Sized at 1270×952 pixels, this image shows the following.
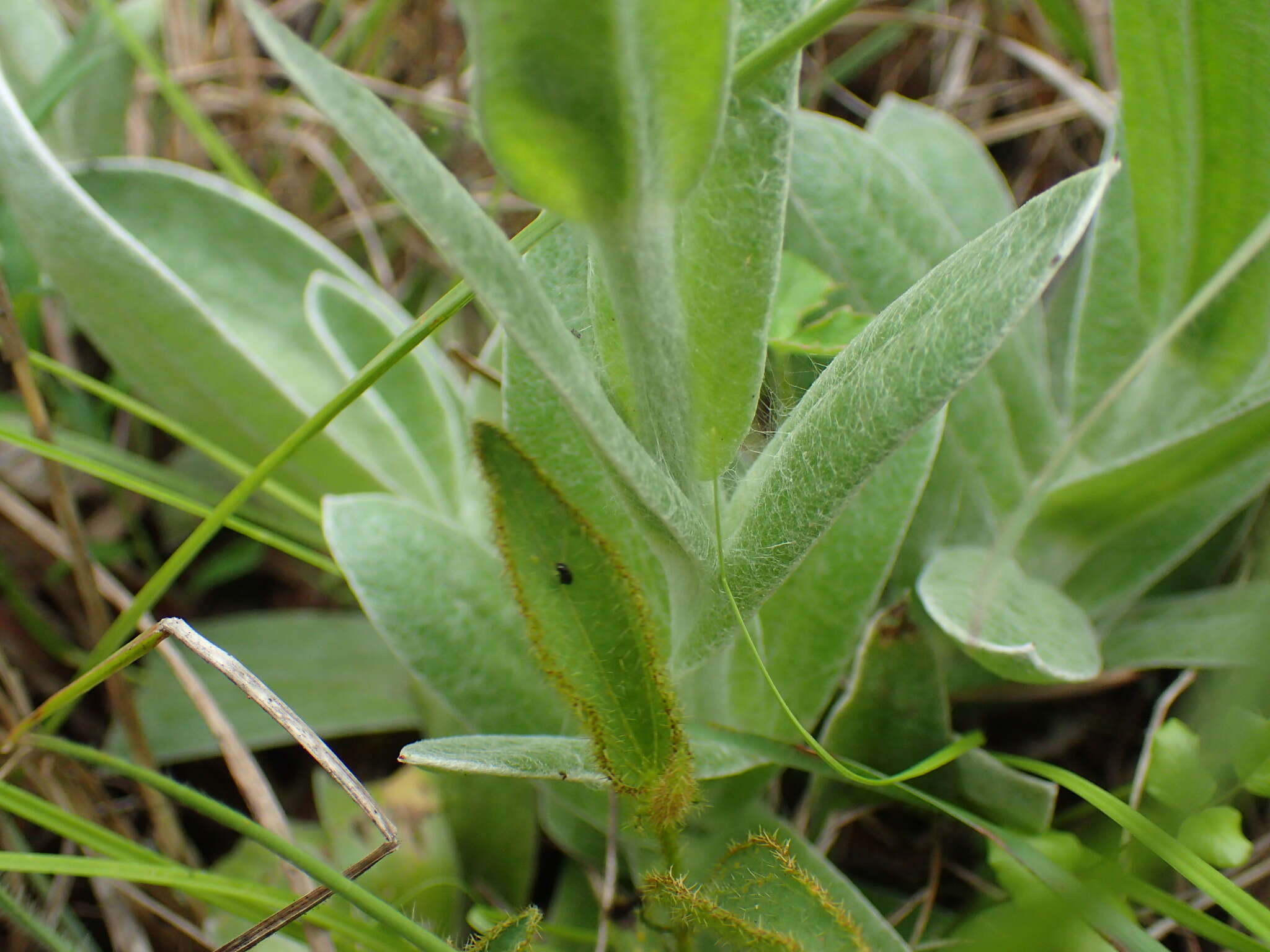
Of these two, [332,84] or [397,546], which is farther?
[397,546]

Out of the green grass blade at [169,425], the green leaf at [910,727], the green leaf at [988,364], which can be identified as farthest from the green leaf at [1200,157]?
the green grass blade at [169,425]

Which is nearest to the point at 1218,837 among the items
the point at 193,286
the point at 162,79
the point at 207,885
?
the point at 207,885

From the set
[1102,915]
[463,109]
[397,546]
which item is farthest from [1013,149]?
[1102,915]

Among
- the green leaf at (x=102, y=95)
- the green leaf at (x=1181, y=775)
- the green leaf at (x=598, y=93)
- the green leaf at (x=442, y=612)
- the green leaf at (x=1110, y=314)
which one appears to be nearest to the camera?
the green leaf at (x=598, y=93)

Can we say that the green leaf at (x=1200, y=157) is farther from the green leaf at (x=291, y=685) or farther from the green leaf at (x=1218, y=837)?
the green leaf at (x=291, y=685)

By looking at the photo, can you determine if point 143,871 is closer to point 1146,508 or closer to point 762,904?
point 762,904

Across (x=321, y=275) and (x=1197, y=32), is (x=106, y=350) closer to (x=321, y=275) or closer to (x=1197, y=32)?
(x=321, y=275)
